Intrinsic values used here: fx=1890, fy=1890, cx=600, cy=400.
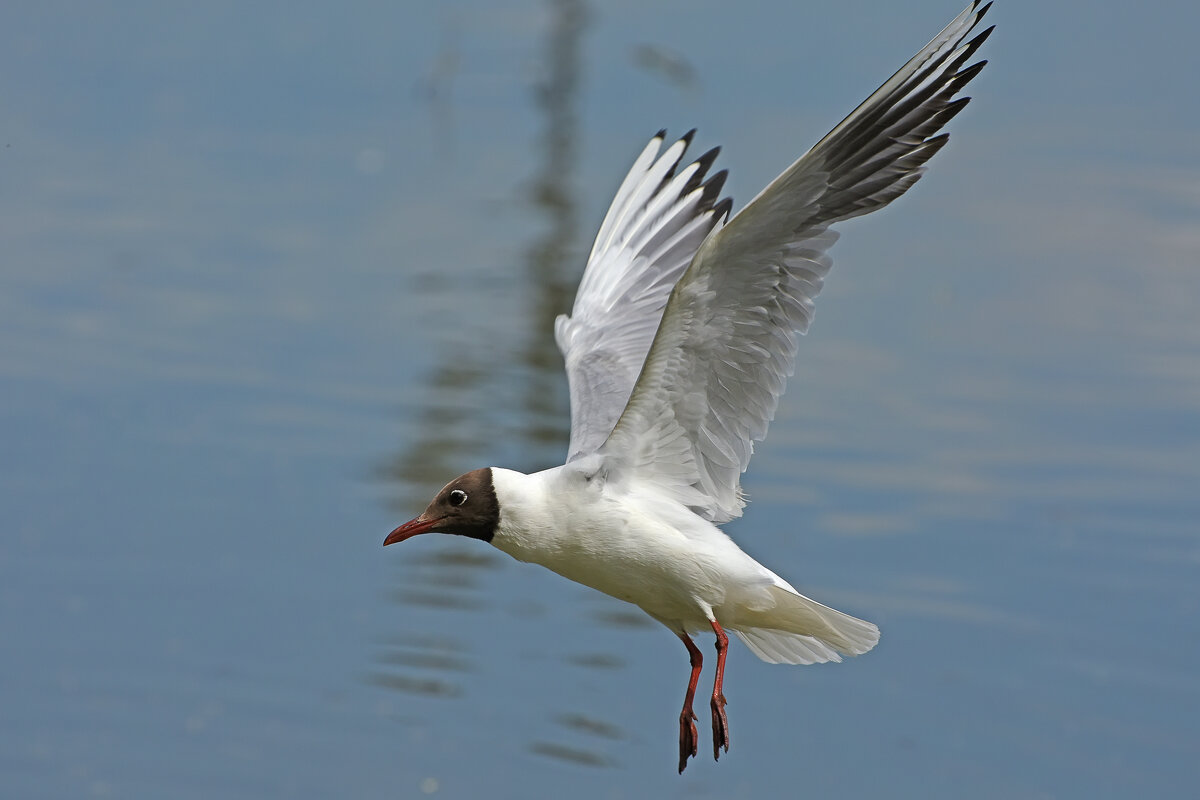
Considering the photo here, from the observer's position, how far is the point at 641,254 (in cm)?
680

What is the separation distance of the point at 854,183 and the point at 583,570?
53.4 inches

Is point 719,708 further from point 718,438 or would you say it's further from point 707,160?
point 707,160

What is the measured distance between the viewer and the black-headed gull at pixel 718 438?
16.1 feet

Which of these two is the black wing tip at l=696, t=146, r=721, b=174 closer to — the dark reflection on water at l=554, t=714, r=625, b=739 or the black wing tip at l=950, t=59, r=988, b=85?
the black wing tip at l=950, t=59, r=988, b=85

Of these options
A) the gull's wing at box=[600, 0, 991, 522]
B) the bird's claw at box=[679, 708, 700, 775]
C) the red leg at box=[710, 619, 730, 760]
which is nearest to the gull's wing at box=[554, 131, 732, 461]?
the gull's wing at box=[600, 0, 991, 522]

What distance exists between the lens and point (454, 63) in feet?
57.6

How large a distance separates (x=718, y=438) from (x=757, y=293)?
0.52 meters

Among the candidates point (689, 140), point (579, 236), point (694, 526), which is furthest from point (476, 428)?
point (694, 526)

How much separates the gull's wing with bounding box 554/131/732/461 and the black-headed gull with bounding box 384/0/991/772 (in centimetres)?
72

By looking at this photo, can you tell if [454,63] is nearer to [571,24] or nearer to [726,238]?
[571,24]

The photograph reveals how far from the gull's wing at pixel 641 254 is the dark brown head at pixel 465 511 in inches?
44.5

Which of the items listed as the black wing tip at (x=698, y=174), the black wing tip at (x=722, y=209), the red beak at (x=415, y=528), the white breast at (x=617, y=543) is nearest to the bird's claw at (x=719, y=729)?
the white breast at (x=617, y=543)

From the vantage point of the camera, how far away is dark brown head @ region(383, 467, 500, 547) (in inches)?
213

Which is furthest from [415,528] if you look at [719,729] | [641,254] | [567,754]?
[567,754]
